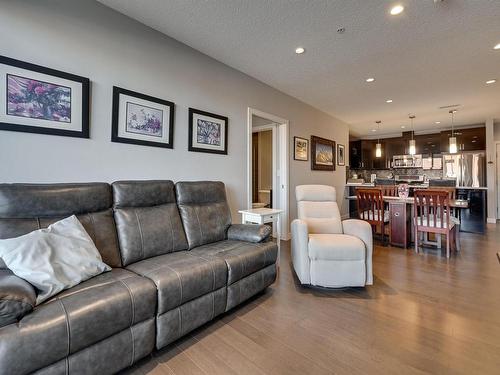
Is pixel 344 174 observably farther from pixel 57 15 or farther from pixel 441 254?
pixel 57 15

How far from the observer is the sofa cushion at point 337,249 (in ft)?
7.64

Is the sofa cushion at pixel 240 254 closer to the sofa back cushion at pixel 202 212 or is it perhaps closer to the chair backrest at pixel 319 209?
the sofa back cushion at pixel 202 212

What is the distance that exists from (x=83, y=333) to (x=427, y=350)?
1.98 meters

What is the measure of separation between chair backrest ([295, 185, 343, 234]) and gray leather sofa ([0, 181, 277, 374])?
800mm

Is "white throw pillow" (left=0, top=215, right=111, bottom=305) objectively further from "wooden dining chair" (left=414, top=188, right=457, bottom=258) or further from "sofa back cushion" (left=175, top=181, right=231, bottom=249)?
"wooden dining chair" (left=414, top=188, right=457, bottom=258)

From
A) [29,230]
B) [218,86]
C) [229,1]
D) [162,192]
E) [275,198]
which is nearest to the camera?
[29,230]

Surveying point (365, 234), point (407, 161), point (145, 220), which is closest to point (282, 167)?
point (365, 234)

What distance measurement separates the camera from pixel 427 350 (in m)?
1.56

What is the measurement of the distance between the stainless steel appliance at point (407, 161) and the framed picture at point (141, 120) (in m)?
7.45

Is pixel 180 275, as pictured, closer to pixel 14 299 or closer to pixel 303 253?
pixel 14 299

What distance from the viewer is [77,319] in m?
1.16

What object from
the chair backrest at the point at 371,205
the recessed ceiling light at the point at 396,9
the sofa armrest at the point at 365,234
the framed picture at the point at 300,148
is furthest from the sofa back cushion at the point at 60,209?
the chair backrest at the point at 371,205

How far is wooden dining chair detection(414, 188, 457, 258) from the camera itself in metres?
3.39

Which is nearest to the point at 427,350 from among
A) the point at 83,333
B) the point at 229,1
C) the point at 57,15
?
the point at 83,333
